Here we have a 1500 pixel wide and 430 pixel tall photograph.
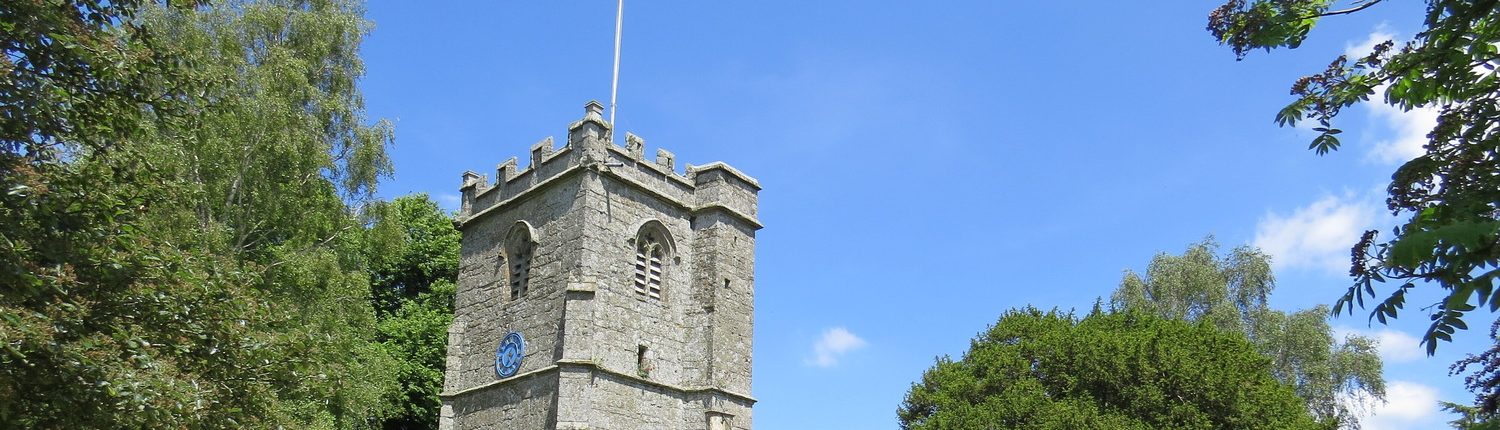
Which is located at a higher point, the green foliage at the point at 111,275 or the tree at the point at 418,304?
the tree at the point at 418,304

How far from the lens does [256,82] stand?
20.2m

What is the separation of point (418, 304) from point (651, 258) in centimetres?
996

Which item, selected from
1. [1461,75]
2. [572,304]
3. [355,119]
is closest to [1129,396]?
[572,304]

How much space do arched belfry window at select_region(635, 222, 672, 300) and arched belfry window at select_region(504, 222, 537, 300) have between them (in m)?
2.16

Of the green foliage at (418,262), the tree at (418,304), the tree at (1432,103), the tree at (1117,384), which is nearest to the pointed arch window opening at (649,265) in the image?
the tree at (418,304)

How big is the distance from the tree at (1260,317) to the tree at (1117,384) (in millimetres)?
7366

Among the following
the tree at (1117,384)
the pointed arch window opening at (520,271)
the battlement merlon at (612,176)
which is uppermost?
the battlement merlon at (612,176)

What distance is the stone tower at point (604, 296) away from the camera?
843 inches

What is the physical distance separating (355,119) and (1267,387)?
1830 centimetres

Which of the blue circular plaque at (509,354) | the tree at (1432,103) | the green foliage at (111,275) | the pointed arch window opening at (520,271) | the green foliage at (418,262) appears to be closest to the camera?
the tree at (1432,103)

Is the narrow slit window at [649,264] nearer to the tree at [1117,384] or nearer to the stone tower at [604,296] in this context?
the stone tower at [604,296]

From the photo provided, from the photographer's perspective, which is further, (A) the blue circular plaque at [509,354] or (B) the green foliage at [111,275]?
(A) the blue circular plaque at [509,354]

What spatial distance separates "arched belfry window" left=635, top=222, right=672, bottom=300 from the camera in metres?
22.9

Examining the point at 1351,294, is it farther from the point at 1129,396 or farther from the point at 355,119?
the point at 355,119
